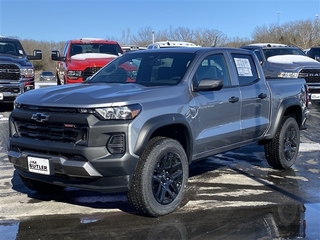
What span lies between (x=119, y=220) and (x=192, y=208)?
0.89 m

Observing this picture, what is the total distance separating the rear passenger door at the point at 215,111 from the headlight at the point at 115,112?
0.92 meters

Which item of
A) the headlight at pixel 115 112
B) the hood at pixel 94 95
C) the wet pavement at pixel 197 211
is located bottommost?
the wet pavement at pixel 197 211

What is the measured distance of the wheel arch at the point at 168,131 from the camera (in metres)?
4.48

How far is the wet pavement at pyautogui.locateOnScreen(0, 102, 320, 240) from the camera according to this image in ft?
14.4

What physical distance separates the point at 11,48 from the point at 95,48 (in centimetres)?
244

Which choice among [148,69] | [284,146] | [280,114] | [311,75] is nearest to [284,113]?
[280,114]

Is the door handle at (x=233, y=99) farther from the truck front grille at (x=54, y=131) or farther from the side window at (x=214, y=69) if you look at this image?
the truck front grille at (x=54, y=131)

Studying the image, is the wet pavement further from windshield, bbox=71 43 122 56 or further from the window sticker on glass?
windshield, bbox=71 43 122 56

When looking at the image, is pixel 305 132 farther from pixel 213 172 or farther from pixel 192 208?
pixel 192 208

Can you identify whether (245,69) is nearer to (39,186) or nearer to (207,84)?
(207,84)

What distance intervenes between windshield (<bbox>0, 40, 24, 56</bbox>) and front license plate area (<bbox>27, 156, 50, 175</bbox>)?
9.27 metres

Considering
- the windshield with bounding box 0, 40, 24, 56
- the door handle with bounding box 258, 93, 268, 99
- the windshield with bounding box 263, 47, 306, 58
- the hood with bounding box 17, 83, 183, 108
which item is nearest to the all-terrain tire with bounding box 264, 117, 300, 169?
the door handle with bounding box 258, 93, 268, 99

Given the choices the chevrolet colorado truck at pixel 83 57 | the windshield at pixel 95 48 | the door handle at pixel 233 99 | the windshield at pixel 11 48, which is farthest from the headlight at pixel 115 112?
the windshield at pixel 11 48

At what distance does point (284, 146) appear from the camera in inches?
277
